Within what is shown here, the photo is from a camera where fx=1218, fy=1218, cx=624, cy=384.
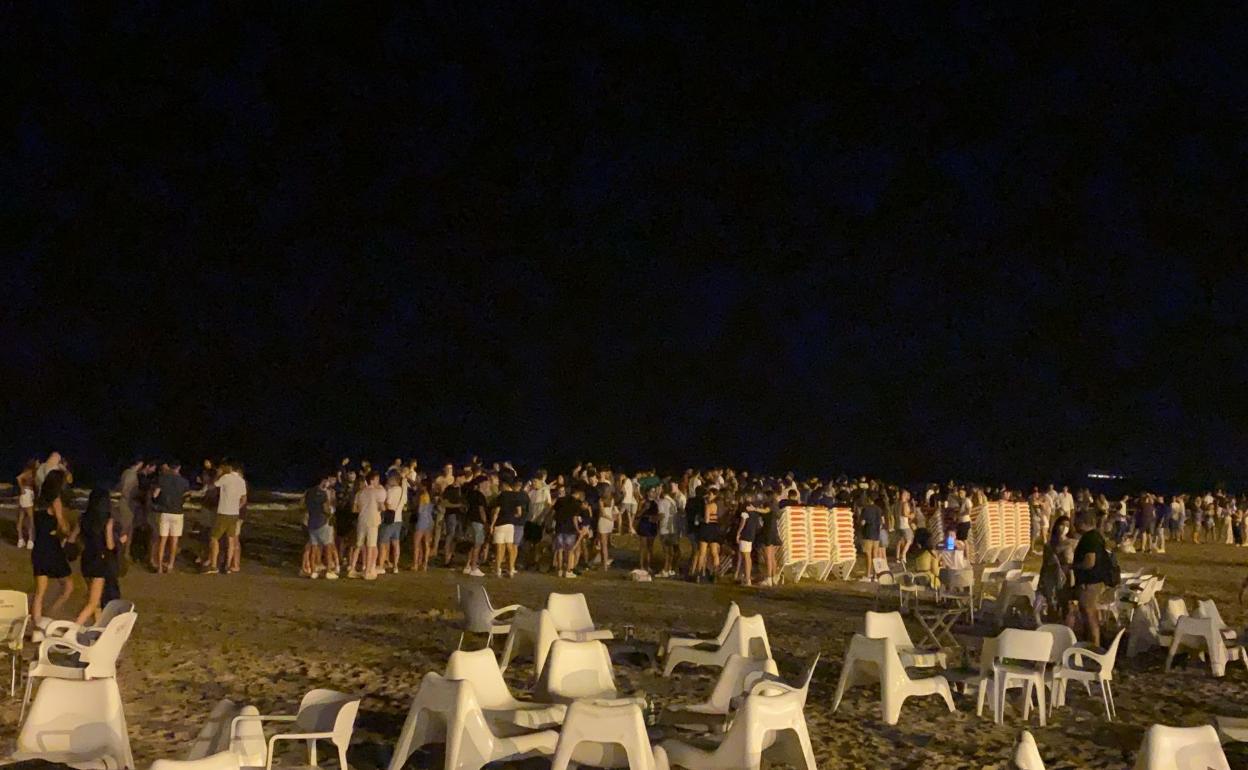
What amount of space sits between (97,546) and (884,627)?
6.53 metres

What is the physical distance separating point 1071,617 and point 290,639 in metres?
7.51

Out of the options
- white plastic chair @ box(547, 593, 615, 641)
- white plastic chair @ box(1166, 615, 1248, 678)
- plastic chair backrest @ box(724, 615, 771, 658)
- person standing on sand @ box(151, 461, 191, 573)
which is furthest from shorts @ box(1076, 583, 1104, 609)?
person standing on sand @ box(151, 461, 191, 573)

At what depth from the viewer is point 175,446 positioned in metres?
67.5

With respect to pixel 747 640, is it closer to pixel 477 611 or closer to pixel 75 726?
pixel 477 611

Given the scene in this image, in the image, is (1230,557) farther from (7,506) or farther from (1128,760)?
(7,506)

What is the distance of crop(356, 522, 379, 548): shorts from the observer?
15672 millimetres

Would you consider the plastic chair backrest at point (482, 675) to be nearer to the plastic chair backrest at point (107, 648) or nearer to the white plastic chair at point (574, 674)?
the white plastic chair at point (574, 674)

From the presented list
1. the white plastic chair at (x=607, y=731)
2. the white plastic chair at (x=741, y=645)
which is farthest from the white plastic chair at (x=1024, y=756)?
the white plastic chair at (x=741, y=645)

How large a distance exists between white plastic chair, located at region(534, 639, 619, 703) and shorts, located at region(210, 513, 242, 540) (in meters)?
9.14

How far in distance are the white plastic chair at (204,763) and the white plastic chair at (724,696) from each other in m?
3.57

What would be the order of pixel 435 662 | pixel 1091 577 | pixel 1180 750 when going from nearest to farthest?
1. pixel 1180 750
2. pixel 435 662
3. pixel 1091 577

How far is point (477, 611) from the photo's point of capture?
1063cm

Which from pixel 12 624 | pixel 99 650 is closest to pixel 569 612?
pixel 99 650

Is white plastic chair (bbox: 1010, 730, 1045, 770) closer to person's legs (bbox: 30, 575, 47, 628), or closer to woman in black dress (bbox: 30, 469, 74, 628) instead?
woman in black dress (bbox: 30, 469, 74, 628)
